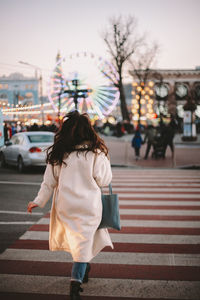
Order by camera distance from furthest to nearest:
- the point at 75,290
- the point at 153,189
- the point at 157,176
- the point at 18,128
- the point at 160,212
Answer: the point at 18,128
the point at 157,176
the point at 153,189
the point at 160,212
the point at 75,290

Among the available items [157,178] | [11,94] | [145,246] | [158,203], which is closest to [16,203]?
[158,203]

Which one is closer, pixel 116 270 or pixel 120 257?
pixel 116 270

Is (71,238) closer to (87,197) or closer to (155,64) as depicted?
(87,197)

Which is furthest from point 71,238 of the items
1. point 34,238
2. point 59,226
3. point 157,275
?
point 34,238

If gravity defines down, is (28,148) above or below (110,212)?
below

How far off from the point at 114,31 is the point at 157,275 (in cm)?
4864

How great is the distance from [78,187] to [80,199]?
0.11 meters

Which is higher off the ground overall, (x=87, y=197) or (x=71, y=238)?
(x=87, y=197)

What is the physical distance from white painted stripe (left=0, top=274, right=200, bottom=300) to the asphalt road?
3.97ft

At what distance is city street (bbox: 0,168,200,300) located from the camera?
372cm

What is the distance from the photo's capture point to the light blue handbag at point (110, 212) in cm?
356

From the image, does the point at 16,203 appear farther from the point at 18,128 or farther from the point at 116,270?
the point at 18,128

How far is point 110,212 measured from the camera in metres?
3.59

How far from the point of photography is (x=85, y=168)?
11.2ft
